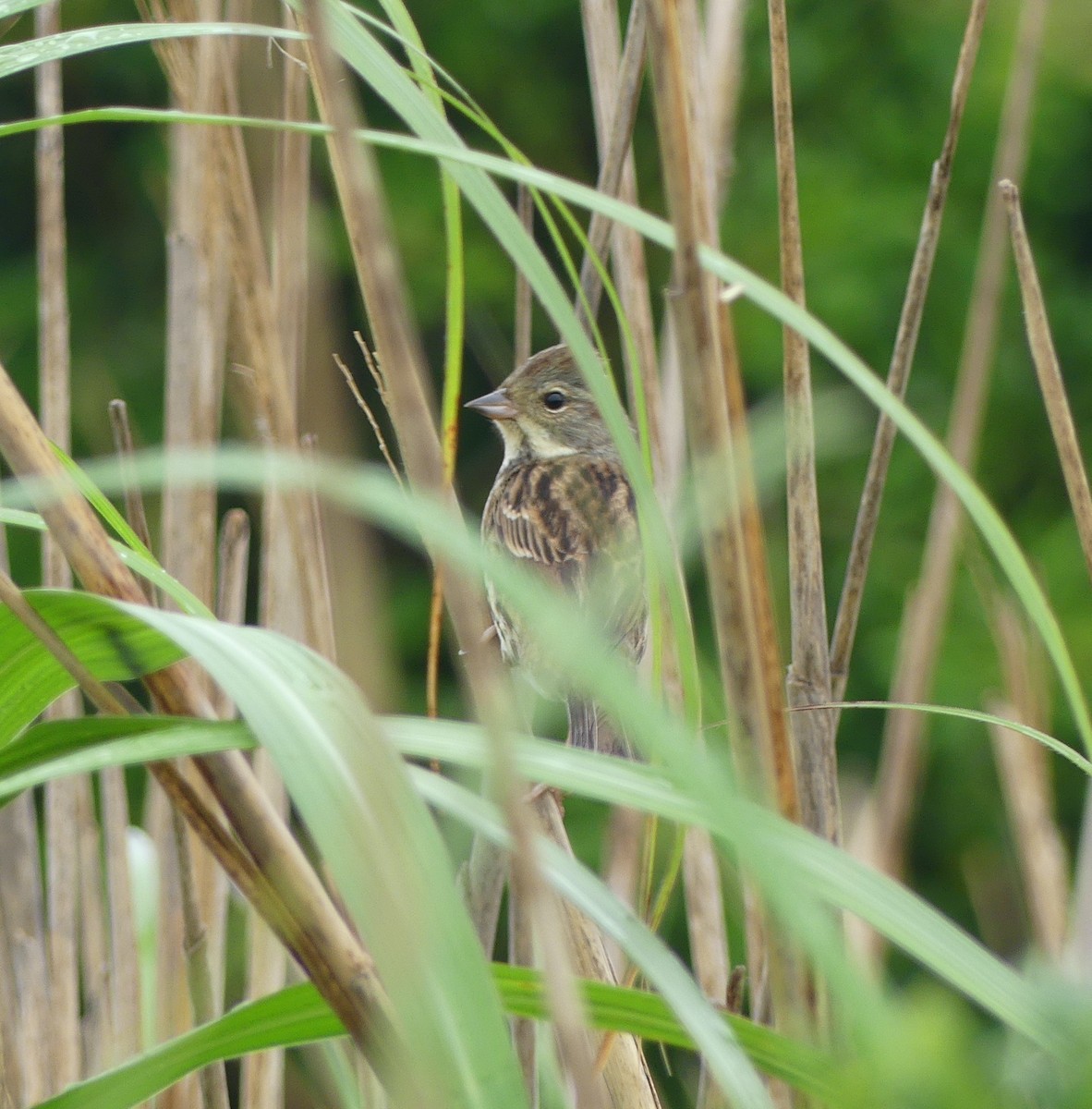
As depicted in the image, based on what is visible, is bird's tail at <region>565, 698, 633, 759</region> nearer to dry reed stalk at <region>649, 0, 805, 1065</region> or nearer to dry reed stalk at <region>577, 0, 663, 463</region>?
dry reed stalk at <region>577, 0, 663, 463</region>

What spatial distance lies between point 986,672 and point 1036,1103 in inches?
186

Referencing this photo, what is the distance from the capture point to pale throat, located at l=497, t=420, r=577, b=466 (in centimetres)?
316

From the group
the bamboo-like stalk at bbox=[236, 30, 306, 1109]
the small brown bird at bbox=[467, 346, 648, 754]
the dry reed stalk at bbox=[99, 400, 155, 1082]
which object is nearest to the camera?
the bamboo-like stalk at bbox=[236, 30, 306, 1109]

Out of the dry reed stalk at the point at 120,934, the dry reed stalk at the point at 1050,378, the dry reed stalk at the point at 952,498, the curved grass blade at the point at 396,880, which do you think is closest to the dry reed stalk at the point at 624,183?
the dry reed stalk at the point at 952,498

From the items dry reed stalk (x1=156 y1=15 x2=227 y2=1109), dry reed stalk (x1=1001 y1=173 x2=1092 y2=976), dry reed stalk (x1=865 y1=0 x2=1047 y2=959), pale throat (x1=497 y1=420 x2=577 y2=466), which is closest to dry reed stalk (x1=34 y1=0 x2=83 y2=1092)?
dry reed stalk (x1=156 y1=15 x2=227 y2=1109)

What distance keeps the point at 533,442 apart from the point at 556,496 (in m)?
0.19

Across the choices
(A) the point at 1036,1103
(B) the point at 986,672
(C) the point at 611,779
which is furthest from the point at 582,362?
(B) the point at 986,672

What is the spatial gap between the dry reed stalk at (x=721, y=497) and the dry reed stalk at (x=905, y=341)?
59 cm

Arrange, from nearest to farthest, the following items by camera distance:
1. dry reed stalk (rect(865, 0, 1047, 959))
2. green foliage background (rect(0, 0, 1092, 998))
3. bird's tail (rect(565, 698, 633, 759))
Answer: dry reed stalk (rect(865, 0, 1047, 959))
bird's tail (rect(565, 698, 633, 759))
green foliage background (rect(0, 0, 1092, 998))

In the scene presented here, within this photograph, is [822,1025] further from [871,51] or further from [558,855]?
[871,51]

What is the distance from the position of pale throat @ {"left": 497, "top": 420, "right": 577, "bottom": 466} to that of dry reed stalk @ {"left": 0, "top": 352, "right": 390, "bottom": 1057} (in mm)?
2288

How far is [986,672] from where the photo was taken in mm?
5047

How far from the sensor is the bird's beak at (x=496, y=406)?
9.51 ft

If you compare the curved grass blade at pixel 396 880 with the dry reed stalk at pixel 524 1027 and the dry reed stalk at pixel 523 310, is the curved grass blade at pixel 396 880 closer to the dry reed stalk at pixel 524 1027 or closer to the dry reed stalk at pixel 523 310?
the dry reed stalk at pixel 524 1027
